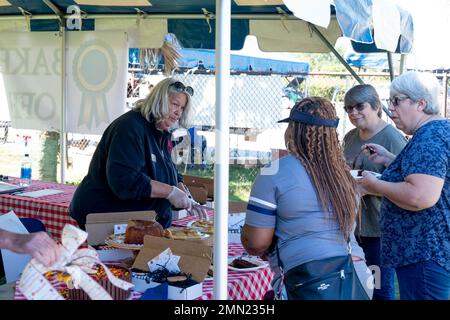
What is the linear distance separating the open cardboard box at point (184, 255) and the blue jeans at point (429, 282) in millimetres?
896

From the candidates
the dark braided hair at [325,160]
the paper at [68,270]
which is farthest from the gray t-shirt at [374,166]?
the paper at [68,270]

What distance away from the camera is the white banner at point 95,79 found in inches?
199

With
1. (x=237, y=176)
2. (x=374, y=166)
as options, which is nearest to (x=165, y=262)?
(x=374, y=166)

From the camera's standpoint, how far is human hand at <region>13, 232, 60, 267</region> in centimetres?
140

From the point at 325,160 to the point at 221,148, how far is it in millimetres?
414

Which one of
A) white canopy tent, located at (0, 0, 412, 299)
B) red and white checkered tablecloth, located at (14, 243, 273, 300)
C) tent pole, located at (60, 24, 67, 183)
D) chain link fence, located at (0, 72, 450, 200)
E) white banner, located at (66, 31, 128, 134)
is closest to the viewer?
red and white checkered tablecloth, located at (14, 243, 273, 300)

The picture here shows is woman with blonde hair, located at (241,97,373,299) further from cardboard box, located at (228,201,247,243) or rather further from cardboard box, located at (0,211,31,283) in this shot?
cardboard box, located at (0,211,31,283)

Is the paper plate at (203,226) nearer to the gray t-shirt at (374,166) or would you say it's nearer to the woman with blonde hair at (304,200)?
the woman with blonde hair at (304,200)

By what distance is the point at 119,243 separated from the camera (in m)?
2.26

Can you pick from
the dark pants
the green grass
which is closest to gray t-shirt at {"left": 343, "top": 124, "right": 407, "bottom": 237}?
the dark pants

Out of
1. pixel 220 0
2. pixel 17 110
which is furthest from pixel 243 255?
pixel 17 110

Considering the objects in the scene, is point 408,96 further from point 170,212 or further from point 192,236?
point 170,212

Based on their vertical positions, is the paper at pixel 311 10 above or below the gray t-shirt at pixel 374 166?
above

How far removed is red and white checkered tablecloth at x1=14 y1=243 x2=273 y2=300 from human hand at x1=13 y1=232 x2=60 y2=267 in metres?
0.50
